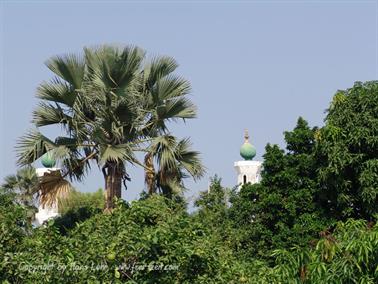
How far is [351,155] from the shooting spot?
1753cm

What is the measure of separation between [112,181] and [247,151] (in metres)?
21.2

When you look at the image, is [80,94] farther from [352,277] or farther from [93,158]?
[352,277]

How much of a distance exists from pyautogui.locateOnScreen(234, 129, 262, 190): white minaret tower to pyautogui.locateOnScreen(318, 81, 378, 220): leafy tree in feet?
53.0

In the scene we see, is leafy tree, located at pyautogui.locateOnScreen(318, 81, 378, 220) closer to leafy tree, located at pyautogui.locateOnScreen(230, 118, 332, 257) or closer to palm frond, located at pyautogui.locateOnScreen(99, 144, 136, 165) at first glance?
leafy tree, located at pyautogui.locateOnScreen(230, 118, 332, 257)

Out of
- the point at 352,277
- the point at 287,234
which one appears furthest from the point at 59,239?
the point at 287,234

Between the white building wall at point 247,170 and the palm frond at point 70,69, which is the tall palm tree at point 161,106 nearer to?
the palm frond at point 70,69

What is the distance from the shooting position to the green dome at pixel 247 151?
34625 millimetres

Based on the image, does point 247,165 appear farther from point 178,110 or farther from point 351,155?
point 178,110

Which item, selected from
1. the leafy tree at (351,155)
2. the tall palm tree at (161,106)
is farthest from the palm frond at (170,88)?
the leafy tree at (351,155)

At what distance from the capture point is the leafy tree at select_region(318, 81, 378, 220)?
56.6 feet

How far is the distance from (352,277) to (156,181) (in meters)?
6.67

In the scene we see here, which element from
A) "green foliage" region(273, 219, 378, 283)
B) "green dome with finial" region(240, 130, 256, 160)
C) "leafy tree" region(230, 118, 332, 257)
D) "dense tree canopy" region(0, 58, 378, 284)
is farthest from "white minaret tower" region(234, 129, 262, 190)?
"green foliage" region(273, 219, 378, 283)

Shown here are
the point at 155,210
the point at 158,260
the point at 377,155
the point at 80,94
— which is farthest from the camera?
the point at 377,155

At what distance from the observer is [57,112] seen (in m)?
14.1
